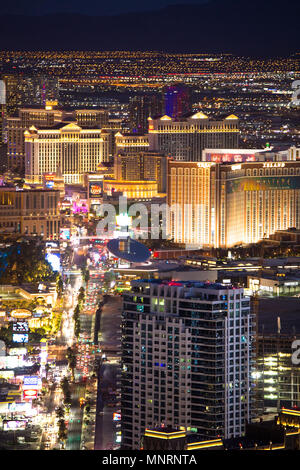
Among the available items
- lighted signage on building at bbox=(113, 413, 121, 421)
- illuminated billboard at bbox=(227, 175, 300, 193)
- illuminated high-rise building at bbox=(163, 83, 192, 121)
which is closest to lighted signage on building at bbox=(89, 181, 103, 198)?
illuminated billboard at bbox=(227, 175, 300, 193)

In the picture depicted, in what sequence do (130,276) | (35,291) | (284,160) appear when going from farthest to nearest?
1. (284,160)
2. (130,276)
3. (35,291)

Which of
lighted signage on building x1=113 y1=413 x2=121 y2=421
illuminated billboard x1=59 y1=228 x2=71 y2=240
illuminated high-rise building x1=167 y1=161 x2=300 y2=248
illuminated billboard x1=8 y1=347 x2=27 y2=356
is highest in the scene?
illuminated high-rise building x1=167 y1=161 x2=300 y2=248

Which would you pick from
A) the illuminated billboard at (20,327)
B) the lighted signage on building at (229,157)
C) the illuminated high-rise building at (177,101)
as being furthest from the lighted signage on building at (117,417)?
the illuminated high-rise building at (177,101)

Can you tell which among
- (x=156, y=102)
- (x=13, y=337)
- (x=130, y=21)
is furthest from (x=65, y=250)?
(x=130, y=21)

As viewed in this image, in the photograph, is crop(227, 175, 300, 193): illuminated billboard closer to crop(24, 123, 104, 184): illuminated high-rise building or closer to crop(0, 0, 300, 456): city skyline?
crop(0, 0, 300, 456): city skyline

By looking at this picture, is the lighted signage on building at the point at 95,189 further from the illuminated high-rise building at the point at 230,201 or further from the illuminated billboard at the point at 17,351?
the illuminated billboard at the point at 17,351

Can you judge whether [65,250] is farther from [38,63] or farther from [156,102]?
[38,63]

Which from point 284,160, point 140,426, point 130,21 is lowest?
point 140,426
